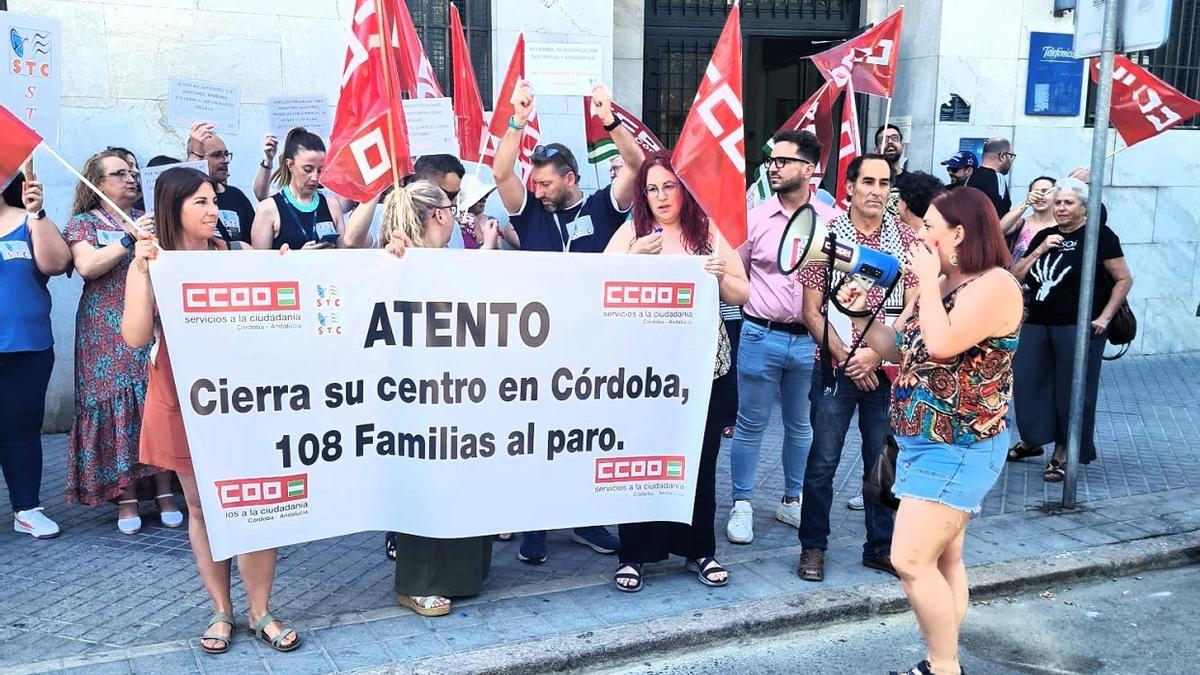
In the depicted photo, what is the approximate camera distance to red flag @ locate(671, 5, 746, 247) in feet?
14.2

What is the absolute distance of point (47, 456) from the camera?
684 cm

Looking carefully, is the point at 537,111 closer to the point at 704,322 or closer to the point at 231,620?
the point at 704,322

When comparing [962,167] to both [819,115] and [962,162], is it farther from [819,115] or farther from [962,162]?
[819,115]

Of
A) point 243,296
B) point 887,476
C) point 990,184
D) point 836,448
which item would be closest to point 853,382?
point 836,448

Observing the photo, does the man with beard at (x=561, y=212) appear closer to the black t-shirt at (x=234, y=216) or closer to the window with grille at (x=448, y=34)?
the black t-shirt at (x=234, y=216)

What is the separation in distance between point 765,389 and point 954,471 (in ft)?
5.72

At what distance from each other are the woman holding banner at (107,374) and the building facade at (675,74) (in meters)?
2.33

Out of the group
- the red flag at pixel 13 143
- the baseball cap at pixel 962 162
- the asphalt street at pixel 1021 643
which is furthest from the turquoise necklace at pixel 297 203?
the baseball cap at pixel 962 162

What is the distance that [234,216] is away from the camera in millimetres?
5855

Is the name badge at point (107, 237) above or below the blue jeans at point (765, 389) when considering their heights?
above

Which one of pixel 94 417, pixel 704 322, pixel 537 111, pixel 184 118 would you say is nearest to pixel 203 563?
pixel 94 417

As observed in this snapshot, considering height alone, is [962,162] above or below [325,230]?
above

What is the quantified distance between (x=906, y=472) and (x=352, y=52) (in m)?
2.92

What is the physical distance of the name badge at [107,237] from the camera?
5195mm
